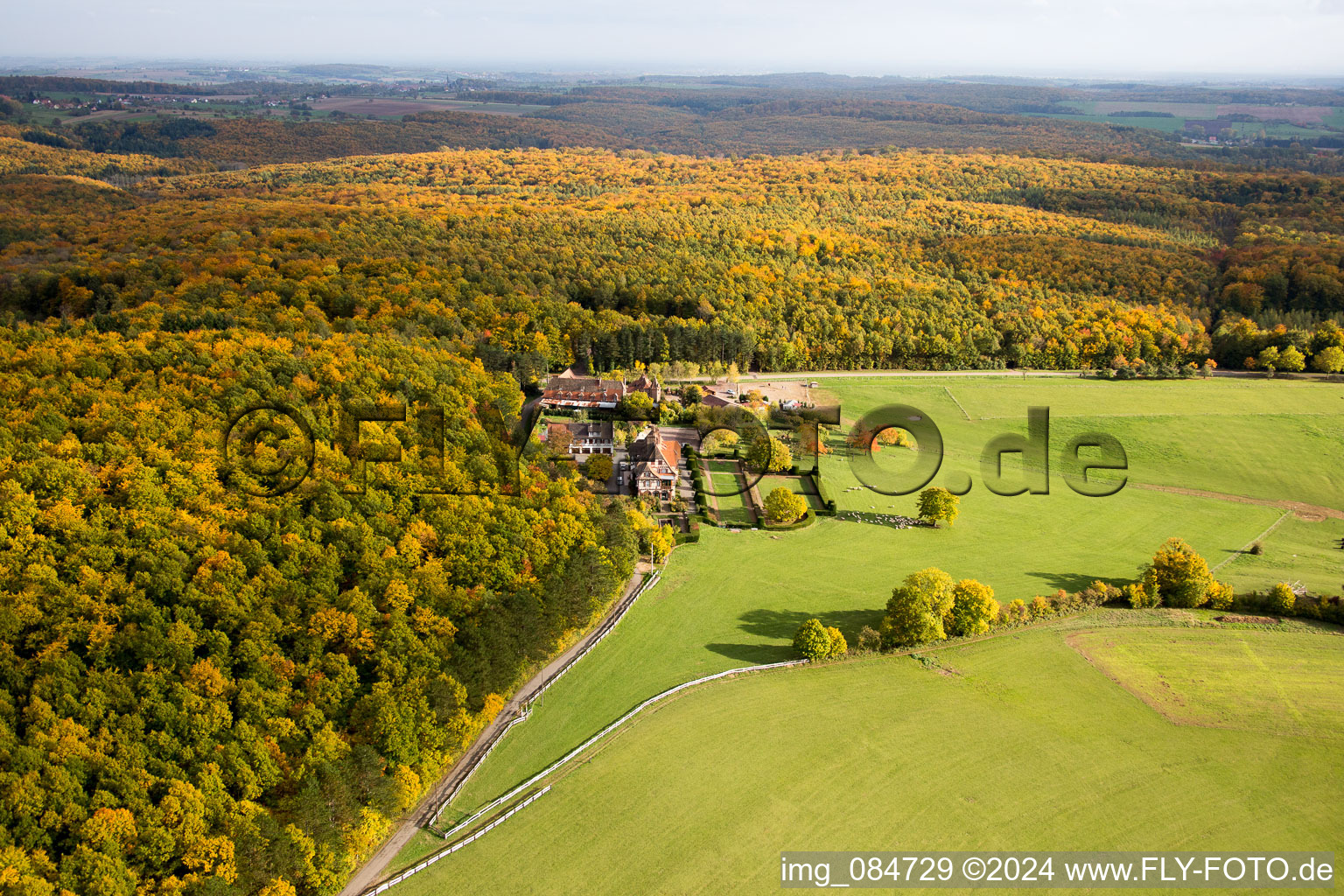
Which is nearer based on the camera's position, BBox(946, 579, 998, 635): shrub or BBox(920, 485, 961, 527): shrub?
BBox(946, 579, 998, 635): shrub

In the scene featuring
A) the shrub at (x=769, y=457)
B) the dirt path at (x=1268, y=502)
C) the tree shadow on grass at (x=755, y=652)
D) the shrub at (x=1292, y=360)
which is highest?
the shrub at (x=1292, y=360)

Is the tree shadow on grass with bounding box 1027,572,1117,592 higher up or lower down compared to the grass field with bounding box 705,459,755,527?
lower down

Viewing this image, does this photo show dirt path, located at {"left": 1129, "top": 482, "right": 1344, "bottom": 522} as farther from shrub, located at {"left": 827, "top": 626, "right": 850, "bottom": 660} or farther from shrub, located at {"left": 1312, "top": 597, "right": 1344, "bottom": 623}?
shrub, located at {"left": 827, "top": 626, "right": 850, "bottom": 660}

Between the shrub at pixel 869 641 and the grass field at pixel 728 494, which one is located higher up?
the grass field at pixel 728 494

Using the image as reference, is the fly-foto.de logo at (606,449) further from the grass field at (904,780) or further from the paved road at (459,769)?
the grass field at (904,780)

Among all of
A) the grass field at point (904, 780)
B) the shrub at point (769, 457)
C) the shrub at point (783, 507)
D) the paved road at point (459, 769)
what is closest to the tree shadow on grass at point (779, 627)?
the grass field at point (904, 780)

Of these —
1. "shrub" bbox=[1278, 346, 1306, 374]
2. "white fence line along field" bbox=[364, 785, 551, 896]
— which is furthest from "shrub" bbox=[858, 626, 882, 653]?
"shrub" bbox=[1278, 346, 1306, 374]
